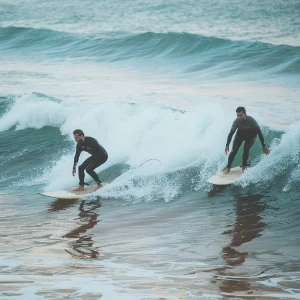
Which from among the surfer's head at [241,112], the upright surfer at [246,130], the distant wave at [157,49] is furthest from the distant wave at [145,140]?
the distant wave at [157,49]

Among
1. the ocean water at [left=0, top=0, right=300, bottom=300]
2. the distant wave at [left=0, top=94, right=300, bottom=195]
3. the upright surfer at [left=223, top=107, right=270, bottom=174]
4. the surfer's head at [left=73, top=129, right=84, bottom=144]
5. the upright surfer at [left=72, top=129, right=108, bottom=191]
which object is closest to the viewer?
the ocean water at [left=0, top=0, right=300, bottom=300]

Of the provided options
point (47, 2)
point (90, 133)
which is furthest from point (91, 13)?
point (90, 133)

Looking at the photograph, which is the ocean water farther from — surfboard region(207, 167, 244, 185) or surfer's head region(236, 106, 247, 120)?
surfer's head region(236, 106, 247, 120)

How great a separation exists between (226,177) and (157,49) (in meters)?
21.8

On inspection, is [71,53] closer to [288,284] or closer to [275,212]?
[275,212]

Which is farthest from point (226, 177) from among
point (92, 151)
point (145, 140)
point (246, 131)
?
point (145, 140)

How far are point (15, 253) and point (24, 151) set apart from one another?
29.9ft

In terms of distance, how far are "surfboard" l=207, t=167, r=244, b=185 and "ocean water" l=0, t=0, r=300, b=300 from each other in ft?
0.63

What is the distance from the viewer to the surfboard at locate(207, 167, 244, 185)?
40.5 ft

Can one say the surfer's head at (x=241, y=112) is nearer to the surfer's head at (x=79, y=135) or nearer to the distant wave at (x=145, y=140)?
the distant wave at (x=145, y=140)

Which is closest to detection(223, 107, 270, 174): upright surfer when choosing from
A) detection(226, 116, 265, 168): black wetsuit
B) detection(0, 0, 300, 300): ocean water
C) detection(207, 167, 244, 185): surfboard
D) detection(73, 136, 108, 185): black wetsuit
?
detection(226, 116, 265, 168): black wetsuit

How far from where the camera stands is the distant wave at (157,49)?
92.8 ft

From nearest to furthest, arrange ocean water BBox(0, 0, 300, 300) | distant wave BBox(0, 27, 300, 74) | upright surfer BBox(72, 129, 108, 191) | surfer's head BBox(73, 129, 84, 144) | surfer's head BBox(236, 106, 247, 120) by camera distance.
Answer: ocean water BBox(0, 0, 300, 300), surfer's head BBox(236, 106, 247, 120), surfer's head BBox(73, 129, 84, 144), upright surfer BBox(72, 129, 108, 191), distant wave BBox(0, 27, 300, 74)

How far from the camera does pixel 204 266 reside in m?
7.89
